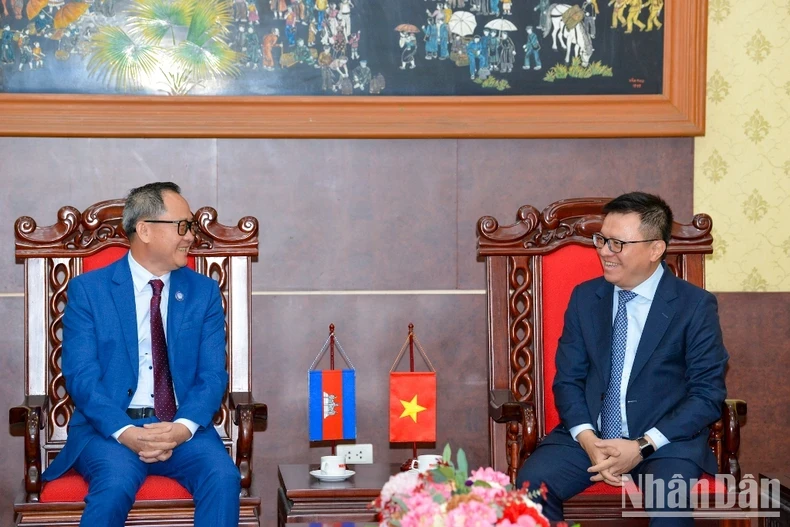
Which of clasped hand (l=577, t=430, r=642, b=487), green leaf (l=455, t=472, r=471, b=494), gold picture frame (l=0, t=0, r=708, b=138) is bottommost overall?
clasped hand (l=577, t=430, r=642, b=487)

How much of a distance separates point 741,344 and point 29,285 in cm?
287

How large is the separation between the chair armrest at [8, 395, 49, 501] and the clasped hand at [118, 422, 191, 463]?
26cm

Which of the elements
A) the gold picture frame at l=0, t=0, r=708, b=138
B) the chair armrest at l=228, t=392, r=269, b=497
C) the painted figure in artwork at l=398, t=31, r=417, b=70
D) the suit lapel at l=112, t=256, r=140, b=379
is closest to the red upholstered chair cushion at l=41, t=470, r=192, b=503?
the chair armrest at l=228, t=392, r=269, b=497

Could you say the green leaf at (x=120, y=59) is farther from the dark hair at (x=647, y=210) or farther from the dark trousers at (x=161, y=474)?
the dark hair at (x=647, y=210)

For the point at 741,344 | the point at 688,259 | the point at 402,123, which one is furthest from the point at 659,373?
the point at 402,123

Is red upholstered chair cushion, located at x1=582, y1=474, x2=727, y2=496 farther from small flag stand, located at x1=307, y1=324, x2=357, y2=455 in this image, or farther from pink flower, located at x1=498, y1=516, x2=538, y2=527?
pink flower, located at x1=498, y1=516, x2=538, y2=527

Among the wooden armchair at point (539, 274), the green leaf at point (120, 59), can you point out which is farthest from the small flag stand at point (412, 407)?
the green leaf at point (120, 59)

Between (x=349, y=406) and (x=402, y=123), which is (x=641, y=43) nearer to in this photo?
(x=402, y=123)

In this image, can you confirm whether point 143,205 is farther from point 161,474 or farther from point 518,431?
point 518,431

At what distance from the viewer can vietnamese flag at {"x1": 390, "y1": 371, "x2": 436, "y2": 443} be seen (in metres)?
3.76

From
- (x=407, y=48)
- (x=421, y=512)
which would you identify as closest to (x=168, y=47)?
(x=407, y=48)

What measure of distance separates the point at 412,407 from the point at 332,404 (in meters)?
0.31

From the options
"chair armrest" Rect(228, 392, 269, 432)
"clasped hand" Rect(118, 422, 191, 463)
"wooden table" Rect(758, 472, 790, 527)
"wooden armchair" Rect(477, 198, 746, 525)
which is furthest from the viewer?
"wooden armchair" Rect(477, 198, 746, 525)

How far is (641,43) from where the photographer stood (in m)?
4.08
